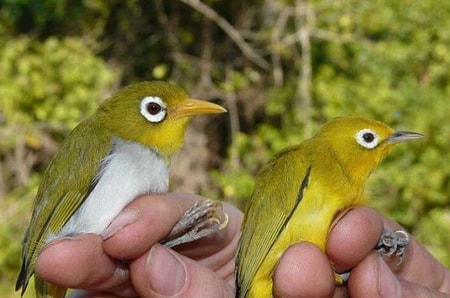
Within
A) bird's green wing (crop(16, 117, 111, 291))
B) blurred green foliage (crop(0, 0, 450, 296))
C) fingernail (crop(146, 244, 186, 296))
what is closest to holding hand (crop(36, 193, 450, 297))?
fingernail (crop(146, 244, 186, 296))

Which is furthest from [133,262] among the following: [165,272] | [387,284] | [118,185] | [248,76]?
[248,76]

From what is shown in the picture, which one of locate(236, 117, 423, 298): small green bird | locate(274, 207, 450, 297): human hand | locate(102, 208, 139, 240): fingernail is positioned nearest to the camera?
locate(274, 207, 450, 297): human hand

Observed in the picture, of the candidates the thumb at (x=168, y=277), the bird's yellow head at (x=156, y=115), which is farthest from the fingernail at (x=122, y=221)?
the bird's yellow head at (x=156, y=115)

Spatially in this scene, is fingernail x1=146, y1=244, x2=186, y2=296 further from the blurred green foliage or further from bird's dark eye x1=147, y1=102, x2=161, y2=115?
the blurred green foliage

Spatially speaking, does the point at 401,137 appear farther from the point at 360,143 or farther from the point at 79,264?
the point at 79,264

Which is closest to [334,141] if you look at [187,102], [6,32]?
[187,102]

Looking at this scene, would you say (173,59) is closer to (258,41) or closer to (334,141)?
(258,41)
